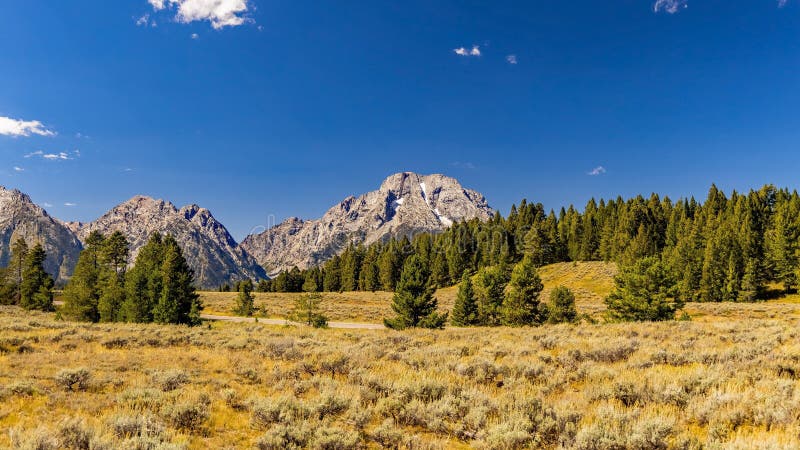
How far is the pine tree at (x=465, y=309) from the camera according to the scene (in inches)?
1460

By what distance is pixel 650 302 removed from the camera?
29703 mm

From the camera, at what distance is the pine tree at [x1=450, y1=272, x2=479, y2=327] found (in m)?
37.1

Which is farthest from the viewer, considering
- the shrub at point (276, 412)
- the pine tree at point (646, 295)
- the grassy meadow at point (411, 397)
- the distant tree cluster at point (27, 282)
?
the distant tree cluster at point (27, 282)

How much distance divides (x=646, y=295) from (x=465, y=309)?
1574 centimetres

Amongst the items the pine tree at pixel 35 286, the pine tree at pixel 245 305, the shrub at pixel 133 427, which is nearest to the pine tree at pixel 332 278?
the pine tree at pixel 245 305

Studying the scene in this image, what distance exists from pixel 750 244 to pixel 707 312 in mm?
36910

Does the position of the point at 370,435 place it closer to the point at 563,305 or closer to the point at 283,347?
the point at 283,347

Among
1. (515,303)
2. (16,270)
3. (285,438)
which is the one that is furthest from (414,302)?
(16,270)

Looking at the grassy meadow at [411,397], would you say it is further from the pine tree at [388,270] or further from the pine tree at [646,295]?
the pine tree at [388,270]

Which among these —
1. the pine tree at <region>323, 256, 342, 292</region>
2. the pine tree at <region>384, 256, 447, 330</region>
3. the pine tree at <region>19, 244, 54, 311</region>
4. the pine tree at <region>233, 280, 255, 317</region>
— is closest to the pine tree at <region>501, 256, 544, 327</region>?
the pine tree at <region>384, 256, 447, 330</region>

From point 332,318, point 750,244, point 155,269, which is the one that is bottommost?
point 332,318

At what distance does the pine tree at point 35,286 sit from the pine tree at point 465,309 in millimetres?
57339

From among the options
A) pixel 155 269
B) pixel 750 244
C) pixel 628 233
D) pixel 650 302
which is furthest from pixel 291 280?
pixel 750 244

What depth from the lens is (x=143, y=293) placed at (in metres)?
32.6
